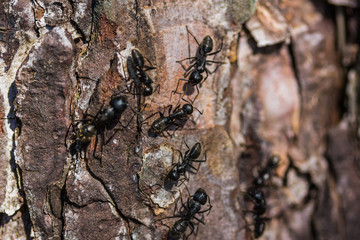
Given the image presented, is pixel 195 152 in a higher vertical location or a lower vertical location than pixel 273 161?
higher

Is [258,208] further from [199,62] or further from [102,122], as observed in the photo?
[102,122]

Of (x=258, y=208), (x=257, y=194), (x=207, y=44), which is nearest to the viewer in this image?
(x=207, y=44)

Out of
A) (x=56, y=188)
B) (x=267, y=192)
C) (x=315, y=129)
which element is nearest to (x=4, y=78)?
(x=56, y=188)

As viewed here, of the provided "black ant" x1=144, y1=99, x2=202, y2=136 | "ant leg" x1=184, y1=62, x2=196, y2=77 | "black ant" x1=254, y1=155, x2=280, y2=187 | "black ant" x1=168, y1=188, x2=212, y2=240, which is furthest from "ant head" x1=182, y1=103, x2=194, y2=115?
"black ant" x1=254, y1=155, x2=280, y2=187

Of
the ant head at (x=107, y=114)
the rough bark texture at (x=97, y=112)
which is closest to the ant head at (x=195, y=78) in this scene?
the rough bark texture at (x=97, y=112)

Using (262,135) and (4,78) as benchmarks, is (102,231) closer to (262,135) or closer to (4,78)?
(4,78)

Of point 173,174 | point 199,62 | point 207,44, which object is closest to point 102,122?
point 173,174

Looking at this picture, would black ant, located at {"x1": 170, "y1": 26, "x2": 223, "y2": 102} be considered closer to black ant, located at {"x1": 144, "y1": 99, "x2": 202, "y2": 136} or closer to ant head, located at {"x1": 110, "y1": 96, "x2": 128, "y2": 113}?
black ant, located at {"x1": 144, "y1": 99, "x2": 202, "y2": 136}

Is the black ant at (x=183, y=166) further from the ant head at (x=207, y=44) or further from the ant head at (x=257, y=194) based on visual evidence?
the ant head at (x=257, y=194)
